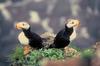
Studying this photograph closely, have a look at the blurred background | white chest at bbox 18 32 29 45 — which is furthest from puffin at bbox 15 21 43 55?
the blurred background

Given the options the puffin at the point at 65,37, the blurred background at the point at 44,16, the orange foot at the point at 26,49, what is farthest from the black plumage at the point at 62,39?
the blurred background at the point at 44,16

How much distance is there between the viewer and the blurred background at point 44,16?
1.94m

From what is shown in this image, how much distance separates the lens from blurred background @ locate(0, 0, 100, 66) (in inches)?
76.2

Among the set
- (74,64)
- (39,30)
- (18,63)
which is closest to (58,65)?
(74,64)

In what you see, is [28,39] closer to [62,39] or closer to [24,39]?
[24,39]

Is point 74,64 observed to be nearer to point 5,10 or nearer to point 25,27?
point 25,27

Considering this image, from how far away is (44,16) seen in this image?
6.41ft

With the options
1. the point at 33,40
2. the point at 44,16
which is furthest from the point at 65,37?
the point at 44,16

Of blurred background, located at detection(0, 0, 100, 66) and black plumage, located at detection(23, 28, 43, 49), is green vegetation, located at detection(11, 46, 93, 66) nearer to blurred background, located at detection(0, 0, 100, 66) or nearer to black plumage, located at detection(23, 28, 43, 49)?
black plumage, located at detection(23, 28, 43, 49)

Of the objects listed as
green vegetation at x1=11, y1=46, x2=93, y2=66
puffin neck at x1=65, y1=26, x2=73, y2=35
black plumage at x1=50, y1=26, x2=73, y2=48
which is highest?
puffin neck at x1=65, y1=26, x2=73, y2=35

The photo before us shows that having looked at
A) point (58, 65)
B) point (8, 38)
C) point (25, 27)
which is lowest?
point (8, 38)

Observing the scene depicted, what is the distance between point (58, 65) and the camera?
998 millimetres

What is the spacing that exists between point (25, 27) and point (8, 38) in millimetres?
290

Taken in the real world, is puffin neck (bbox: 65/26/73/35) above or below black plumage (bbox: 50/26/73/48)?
above
